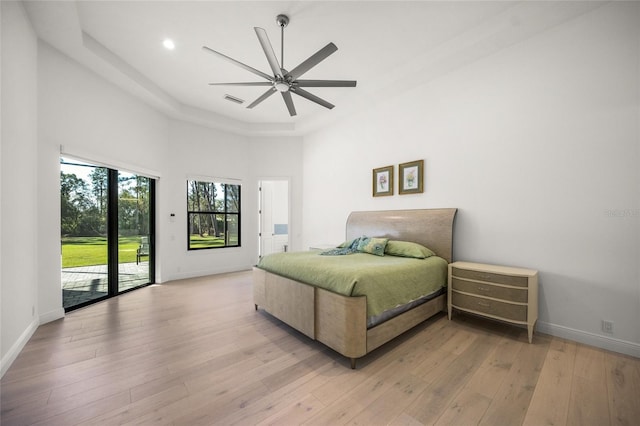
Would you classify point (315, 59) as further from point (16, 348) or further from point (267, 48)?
point (16, 348)

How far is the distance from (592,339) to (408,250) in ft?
6.09

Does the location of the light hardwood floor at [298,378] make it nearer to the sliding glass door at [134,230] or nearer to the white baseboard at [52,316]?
the white baseboard at [52,316]

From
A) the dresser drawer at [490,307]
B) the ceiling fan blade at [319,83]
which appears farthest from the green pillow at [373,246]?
the ceiling fan blade at [319,83]

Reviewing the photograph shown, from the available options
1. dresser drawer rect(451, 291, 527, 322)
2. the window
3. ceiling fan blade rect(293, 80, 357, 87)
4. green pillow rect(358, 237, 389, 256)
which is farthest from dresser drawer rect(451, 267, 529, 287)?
the window

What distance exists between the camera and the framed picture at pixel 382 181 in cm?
422

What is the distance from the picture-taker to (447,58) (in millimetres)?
3219

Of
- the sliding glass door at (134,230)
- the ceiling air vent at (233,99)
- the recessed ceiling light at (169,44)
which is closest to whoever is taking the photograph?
the recessed ceiling light at (169,44)

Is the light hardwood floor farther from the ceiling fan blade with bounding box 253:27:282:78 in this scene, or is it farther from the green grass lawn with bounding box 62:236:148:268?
the ceiling fan blade with bounding box 253:27:282:78

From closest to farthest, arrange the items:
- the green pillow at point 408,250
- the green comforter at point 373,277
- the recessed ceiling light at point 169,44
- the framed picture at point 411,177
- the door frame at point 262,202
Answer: the green comforter at point 373,277 < the recessed ceiling light at point 169,44 < the green pillow at point 408,250 < the framed picture at point 411,177 < the door frame at point 262,202

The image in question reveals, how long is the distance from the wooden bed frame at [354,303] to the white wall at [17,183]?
216cm

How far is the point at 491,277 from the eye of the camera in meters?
2.71

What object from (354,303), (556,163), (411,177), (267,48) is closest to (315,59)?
(267,48)

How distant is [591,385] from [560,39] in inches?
126

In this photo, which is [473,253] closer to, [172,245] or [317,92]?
[317,92]
